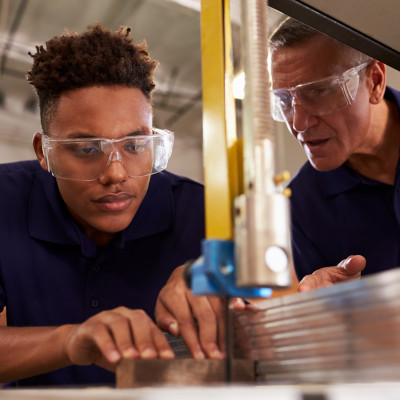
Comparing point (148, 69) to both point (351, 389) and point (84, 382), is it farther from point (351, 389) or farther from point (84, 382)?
point (351, 389)

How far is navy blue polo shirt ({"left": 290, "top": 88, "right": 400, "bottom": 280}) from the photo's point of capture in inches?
67.0

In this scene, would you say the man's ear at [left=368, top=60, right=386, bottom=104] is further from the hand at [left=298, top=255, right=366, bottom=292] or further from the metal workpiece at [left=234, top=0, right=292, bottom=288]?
the metal workpiece at [left=234, top=0, right=292, bottom=288]

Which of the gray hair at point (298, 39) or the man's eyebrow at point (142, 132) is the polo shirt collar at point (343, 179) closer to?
the gray hair at point (298, 39)

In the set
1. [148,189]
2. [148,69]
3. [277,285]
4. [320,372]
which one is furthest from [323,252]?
[277,285]

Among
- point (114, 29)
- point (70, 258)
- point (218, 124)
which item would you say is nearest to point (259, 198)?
point (218, 124)

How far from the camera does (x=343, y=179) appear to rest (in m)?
1.80

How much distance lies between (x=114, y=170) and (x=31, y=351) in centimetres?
49

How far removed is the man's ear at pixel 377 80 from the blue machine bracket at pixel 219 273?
1203 millimetres

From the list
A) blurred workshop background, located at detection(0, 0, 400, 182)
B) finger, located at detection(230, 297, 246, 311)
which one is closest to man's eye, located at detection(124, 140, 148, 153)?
finger, located at detection(230, 297, 246, 311)

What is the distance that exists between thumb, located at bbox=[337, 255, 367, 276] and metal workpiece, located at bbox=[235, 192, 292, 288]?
0.77 meters

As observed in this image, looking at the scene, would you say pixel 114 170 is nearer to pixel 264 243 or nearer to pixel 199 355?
pixel 199 355

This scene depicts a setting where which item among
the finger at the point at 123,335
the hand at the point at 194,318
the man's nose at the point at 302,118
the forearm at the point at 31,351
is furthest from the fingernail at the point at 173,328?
the man's nose at the point at 302,118

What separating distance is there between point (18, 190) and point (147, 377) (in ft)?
3.10

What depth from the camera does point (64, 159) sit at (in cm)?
134
